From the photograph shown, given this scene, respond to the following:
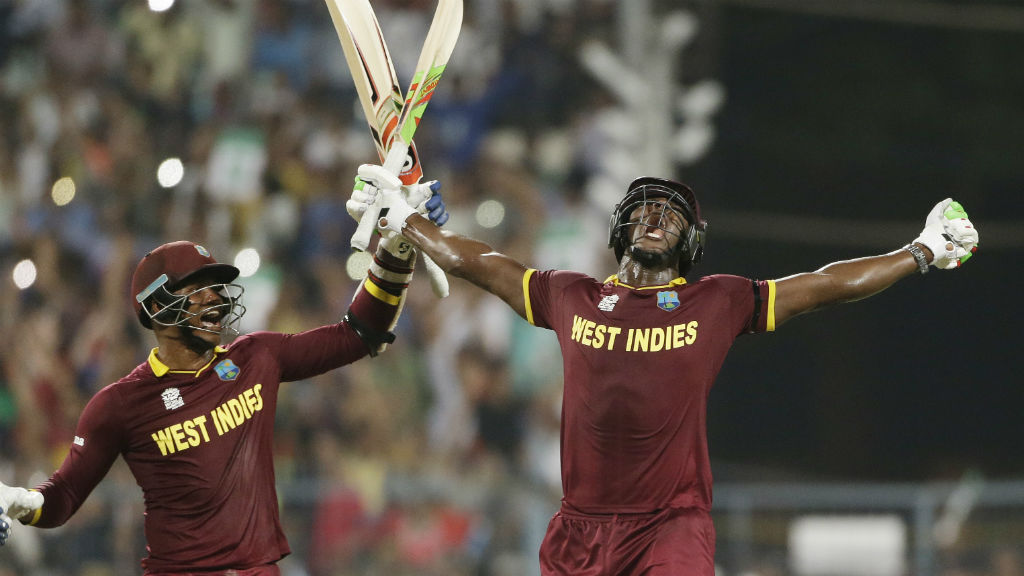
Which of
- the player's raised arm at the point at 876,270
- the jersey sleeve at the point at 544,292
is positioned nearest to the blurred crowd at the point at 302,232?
the jersey sleeve at the point at 544,292

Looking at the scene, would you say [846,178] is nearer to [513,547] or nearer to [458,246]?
[513,547]

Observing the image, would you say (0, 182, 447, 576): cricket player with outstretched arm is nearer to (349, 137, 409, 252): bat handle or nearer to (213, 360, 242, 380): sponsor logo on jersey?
(213, 360, 242, 380): sponsor logo on jersey

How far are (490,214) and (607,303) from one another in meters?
7.19

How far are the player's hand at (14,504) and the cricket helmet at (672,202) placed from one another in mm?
2513

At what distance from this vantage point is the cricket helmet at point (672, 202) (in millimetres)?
5777

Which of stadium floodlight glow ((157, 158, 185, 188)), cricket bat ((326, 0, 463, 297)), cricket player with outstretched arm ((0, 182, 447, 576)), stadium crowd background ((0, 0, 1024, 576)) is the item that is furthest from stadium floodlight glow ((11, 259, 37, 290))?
cricket player with outstretched arm ((0, 182, 447, 576))

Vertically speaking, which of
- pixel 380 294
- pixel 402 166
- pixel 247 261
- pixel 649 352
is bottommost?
pixel 649 352

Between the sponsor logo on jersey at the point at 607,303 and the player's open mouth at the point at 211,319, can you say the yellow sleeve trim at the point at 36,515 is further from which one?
Answer: the sponsor logo on jersey at the point at 607,303

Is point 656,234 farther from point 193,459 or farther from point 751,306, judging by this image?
point 193,459

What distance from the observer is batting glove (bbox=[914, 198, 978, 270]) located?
5.81 meters

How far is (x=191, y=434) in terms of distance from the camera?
5.83 meters

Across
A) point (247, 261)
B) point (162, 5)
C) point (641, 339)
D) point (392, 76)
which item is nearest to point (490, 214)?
point (247, 261)

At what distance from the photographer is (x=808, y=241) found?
17.5 meters

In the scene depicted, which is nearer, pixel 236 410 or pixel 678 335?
pixel 678 335
